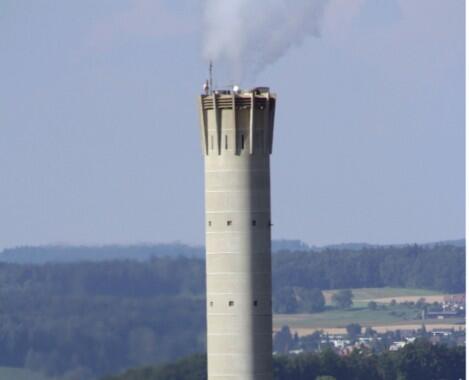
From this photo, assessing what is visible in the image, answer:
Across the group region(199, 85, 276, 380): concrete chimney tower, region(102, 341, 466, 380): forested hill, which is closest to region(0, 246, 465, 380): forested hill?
region(102, 341, 466, 380): forested hill

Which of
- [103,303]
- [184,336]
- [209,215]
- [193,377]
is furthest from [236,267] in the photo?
[103,303]

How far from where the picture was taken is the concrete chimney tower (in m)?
69.0

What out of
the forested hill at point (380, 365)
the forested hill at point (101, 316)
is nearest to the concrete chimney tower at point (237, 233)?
the forested hill at point (101, 316)

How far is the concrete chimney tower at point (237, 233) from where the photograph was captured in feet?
226

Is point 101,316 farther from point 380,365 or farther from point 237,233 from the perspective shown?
point 237,233

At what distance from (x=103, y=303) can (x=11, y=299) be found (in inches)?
730

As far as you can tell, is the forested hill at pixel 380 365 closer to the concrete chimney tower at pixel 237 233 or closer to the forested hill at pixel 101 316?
the forested hill at pixel 101 316

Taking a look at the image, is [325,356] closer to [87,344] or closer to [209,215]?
[87,344]

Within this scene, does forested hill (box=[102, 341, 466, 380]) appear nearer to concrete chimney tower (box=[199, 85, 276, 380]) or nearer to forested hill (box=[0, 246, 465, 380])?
forested hill (box=[0, 246, 465, 380])

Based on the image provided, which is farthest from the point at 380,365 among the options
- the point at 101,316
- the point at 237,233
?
the point at 237,233

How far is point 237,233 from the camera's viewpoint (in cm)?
6931

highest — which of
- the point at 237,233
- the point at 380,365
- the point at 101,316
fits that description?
the point at 101,316

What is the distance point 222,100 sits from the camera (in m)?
69.1

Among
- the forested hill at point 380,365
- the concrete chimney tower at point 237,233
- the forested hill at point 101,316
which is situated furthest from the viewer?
the forested hill at point 380,365
